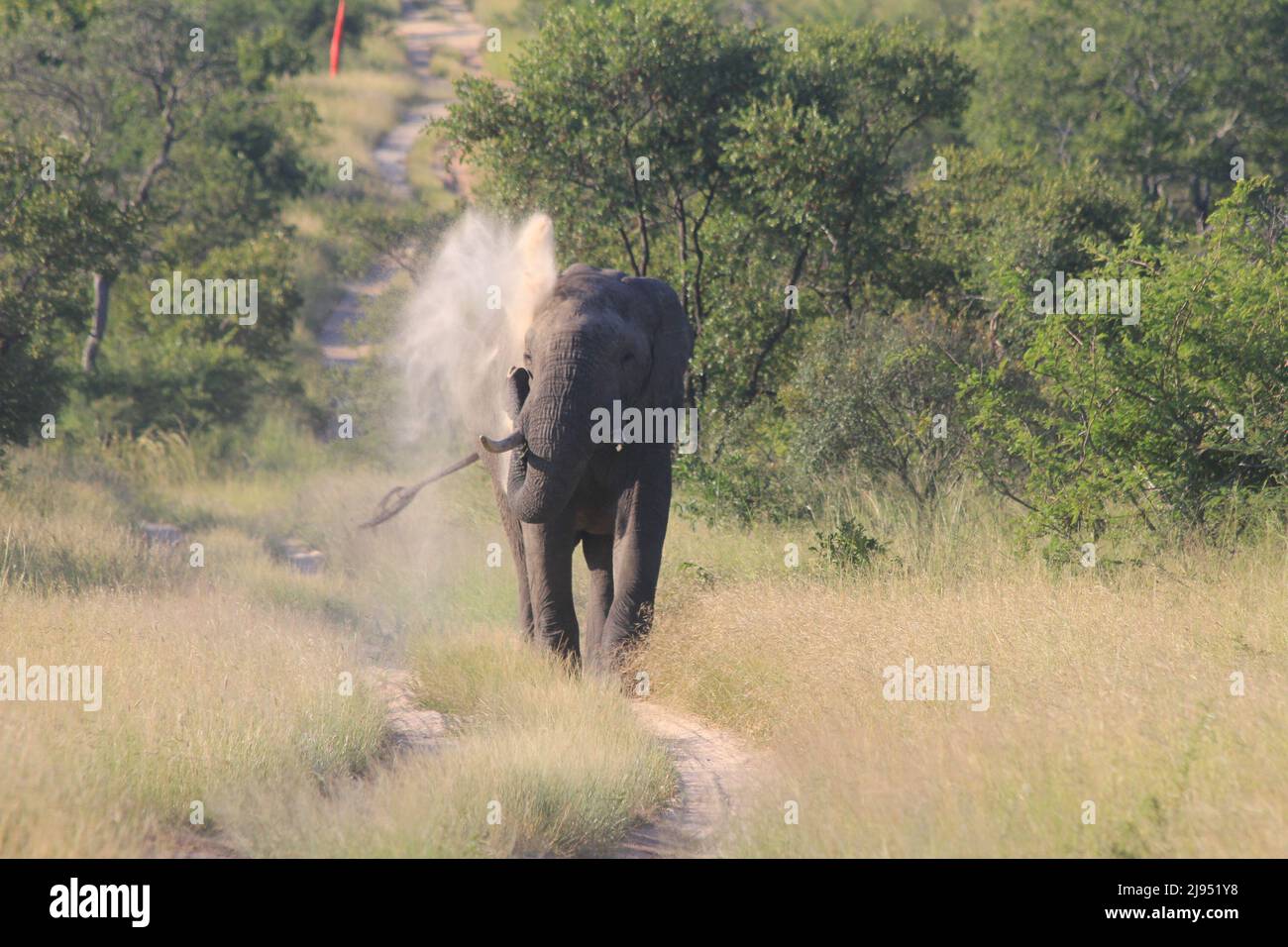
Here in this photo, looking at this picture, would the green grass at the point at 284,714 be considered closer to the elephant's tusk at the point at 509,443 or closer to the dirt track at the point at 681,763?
the dirt track at the point at 681,763

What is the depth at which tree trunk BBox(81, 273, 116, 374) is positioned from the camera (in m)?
→ 24.1

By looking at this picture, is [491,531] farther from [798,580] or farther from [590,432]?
[590,432]

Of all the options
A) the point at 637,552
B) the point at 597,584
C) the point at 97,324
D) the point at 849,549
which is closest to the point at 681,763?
the point at 637,552

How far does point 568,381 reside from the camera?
367 inches

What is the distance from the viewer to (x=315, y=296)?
117 ft

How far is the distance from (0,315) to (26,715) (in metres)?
9.35

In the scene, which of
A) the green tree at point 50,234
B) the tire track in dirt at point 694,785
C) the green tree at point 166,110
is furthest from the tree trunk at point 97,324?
the tire track in dirt at point 694,785

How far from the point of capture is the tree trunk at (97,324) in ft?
78.9

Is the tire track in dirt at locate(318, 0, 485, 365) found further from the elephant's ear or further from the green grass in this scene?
the elephant's ear

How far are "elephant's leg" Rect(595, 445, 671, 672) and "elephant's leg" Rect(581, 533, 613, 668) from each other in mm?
288

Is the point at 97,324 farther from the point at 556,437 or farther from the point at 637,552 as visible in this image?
the point at 556,437

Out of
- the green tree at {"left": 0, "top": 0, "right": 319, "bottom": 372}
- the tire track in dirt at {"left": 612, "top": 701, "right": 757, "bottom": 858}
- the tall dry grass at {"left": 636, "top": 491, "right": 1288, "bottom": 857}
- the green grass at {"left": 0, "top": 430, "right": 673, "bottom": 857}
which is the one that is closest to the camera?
the tall dry grass at {"left": 636, "top": 491, "right": 1288, "bottom": 857}

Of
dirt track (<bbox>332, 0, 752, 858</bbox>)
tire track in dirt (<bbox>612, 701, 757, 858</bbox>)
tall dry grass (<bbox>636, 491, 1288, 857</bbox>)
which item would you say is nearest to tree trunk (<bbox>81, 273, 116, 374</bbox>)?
dirt track (<bbox>332, 0, 752, 858</bbox>)
